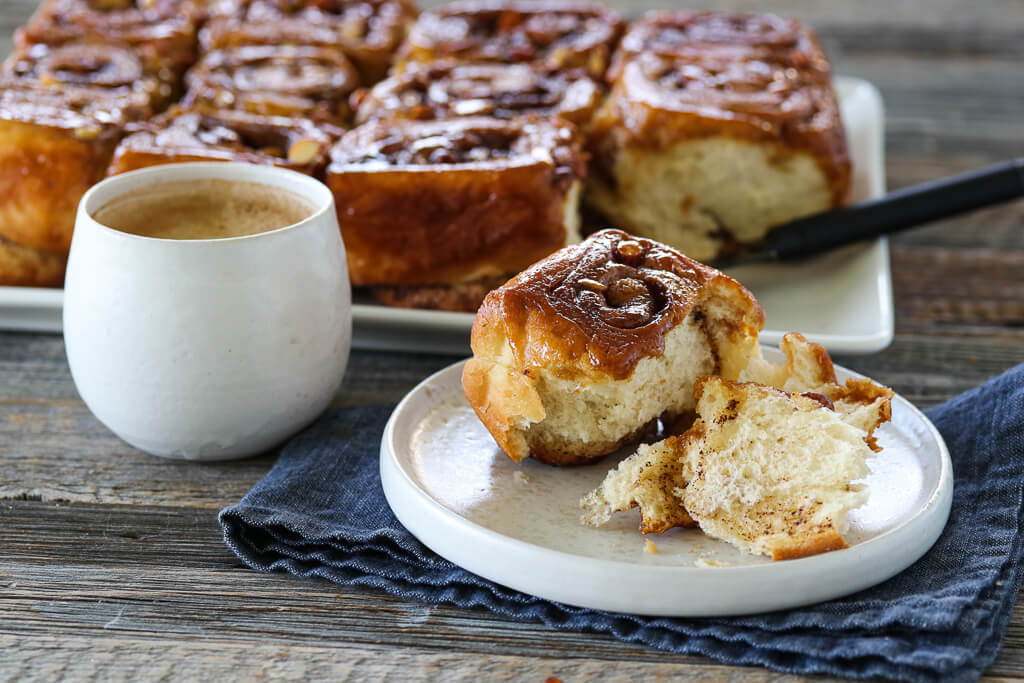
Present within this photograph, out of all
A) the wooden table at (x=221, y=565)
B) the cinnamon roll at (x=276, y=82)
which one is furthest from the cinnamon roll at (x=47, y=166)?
the cinnamon roll at (x=276, y=82)

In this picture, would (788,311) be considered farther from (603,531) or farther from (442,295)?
(603,531)

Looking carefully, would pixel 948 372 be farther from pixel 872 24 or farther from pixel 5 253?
pixel 872 24

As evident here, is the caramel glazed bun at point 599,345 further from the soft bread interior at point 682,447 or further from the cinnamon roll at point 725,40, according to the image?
the cinnamon roll at point 725,40

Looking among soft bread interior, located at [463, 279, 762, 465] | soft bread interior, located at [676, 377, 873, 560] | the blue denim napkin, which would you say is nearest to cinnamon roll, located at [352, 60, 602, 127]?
the blue denim napkin

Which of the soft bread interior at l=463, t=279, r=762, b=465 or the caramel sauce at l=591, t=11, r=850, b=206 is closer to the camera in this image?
the soft bread interior at l=463, t=279, r=762, b=465

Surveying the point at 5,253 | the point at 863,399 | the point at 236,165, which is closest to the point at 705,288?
the point at 863,399

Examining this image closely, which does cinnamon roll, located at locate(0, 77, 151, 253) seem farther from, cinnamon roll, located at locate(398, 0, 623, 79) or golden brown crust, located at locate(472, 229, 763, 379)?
golden brown crust, located at locate(472, 229, 763, 379)
